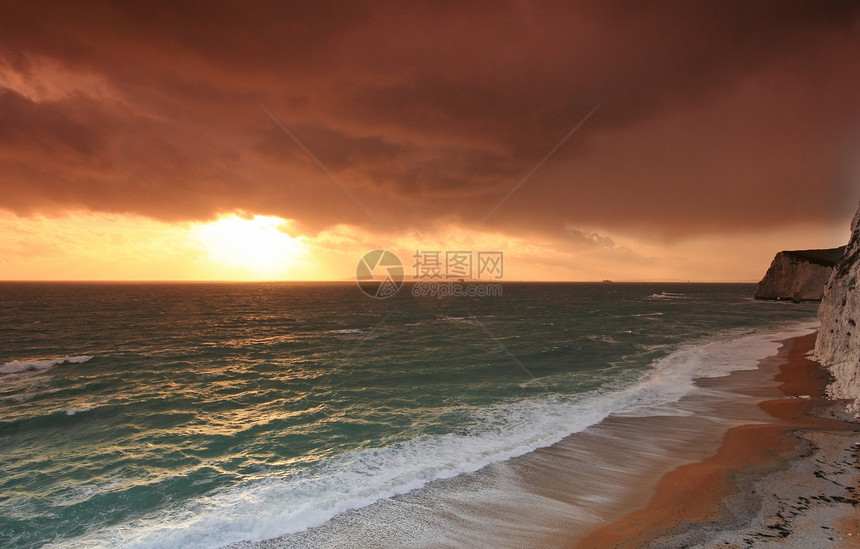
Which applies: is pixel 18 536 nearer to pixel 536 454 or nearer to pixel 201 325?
pixel 536 454

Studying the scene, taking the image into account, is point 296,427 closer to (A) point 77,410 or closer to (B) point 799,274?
(A) point 77,410

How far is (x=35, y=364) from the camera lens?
29391mm

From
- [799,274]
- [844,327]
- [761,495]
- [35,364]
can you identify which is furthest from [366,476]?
[799,274]

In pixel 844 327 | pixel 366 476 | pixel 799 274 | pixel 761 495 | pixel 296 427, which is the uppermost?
pixel 799 274

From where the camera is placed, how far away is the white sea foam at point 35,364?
2783cm

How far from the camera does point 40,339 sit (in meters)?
41.9

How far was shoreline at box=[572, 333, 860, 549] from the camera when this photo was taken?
7852 mm

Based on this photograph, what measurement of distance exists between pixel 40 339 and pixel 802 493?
6282 cm

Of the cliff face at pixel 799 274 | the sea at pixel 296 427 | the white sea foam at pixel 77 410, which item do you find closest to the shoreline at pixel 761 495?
the sea at pixel 296 427

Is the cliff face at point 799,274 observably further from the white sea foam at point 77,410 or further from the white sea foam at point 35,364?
the white sea foam at point 35,364

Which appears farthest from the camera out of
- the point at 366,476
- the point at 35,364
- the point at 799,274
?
the point at 799,274

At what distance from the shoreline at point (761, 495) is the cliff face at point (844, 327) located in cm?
463

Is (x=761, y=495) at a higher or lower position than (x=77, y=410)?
higher

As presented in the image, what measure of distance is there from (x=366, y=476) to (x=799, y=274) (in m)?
138
